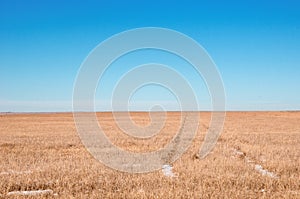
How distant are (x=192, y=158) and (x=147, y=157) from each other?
6.57 ft

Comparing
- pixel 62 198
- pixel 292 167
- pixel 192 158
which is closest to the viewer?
pixel 62 198

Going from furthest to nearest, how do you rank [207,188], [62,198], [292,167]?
[292,167]
[207,188]
[62,198]

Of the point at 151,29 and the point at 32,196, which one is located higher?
the point at 151,29

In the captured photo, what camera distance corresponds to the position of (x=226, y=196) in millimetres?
8883

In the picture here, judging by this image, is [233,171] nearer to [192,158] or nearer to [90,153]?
[192,158]

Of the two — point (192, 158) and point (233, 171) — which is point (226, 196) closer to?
point (233, 171)

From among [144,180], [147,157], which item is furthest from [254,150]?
[144,180]

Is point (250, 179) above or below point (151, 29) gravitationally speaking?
below

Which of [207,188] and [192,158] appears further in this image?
[192,158]

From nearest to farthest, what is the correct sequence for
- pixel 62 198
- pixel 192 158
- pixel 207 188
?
pixel 62 198 → pixel 207 188 → pixel 192 158

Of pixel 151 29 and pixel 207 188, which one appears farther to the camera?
pixel 151 29

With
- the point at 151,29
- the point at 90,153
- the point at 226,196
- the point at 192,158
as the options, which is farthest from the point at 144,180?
the point at 151,29

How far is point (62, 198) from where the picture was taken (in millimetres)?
8789

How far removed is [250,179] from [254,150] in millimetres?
7920
